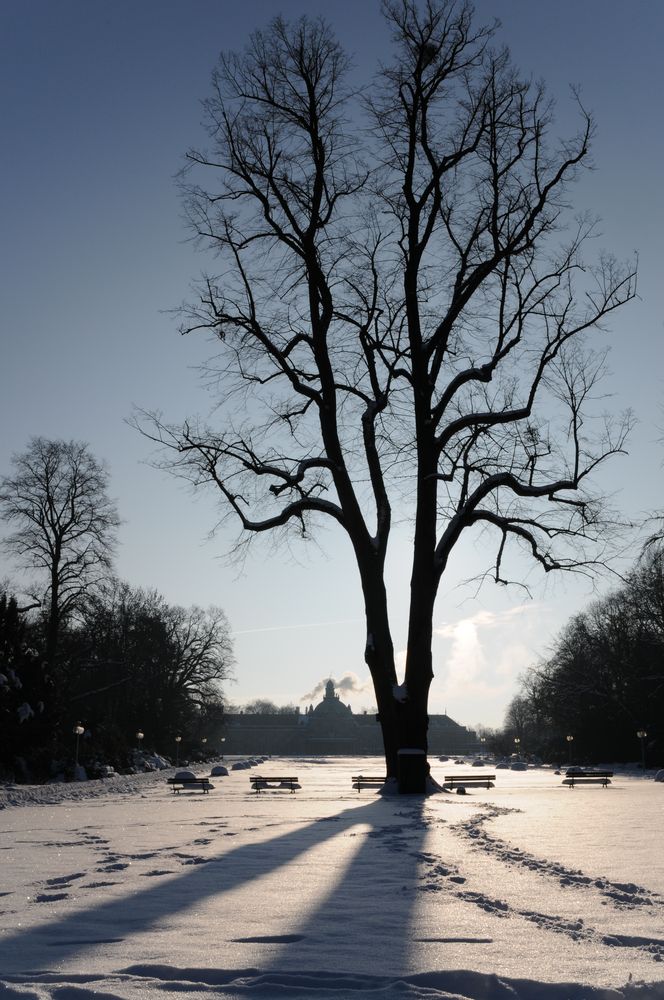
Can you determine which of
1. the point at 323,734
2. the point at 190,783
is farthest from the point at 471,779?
the point at 323,734

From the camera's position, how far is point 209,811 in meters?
15.2

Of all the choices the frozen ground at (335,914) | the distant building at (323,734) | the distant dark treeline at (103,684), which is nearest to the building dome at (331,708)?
the distant building at (323,734)

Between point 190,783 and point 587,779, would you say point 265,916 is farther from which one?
point 587,779

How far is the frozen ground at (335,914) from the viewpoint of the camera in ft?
11.6

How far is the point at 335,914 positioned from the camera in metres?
5.02

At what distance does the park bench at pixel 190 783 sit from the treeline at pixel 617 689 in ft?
73.2

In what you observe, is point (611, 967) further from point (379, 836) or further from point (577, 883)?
point (379, 836)

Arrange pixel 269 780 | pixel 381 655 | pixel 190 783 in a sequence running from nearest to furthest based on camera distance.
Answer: pixel 381 655 → pixel 190 783 → pixel 269 780

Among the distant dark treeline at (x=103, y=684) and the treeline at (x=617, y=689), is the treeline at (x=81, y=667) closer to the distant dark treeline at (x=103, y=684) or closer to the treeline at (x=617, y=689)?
the distant dark treeline at (x=103, y=684)

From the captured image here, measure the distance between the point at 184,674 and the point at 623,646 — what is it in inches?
1204

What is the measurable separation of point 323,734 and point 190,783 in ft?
409

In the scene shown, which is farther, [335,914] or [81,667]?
[81,667]

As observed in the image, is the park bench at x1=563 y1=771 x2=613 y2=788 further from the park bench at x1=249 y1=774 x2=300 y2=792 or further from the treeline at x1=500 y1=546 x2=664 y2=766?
the treeline at x1=500 y1=546 x2=664 y2=766

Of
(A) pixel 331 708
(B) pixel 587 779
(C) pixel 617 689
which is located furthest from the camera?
(A) pixel 331 708
